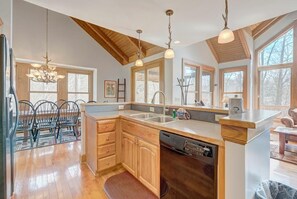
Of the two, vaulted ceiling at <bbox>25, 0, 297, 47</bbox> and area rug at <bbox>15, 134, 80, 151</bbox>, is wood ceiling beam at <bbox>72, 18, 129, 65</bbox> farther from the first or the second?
area rug at <bbox>15, 134, 80, 151</bbox>

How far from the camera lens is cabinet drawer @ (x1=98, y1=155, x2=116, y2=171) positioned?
2344 millimetres

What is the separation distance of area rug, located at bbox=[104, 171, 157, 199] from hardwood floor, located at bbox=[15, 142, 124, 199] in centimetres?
10

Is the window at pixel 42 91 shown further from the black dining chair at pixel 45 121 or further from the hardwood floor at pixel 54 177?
the hardwood floor at pixel 54 177

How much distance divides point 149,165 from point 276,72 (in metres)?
5.78

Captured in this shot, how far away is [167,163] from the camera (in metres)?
1.62

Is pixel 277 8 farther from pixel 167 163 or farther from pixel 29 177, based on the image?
pixel 29 177

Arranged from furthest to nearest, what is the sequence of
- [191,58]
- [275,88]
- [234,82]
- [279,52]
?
1. [234,82]
2. [275,88]
3. [279,52]
4. [191,58]

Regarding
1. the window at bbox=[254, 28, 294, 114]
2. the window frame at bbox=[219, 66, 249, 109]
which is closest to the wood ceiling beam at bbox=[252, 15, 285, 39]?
the window at bbox=[254, 28, 294, 114]

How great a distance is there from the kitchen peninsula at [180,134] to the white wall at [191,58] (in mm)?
1674

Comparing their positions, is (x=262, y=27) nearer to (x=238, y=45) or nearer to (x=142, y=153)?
(x=238, y=45)

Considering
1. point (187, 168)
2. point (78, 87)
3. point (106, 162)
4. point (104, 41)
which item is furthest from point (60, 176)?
point (104, 41)

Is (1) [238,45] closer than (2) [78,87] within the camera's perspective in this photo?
Yes

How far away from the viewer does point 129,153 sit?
232 cm

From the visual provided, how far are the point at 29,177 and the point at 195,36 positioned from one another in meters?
4.04
